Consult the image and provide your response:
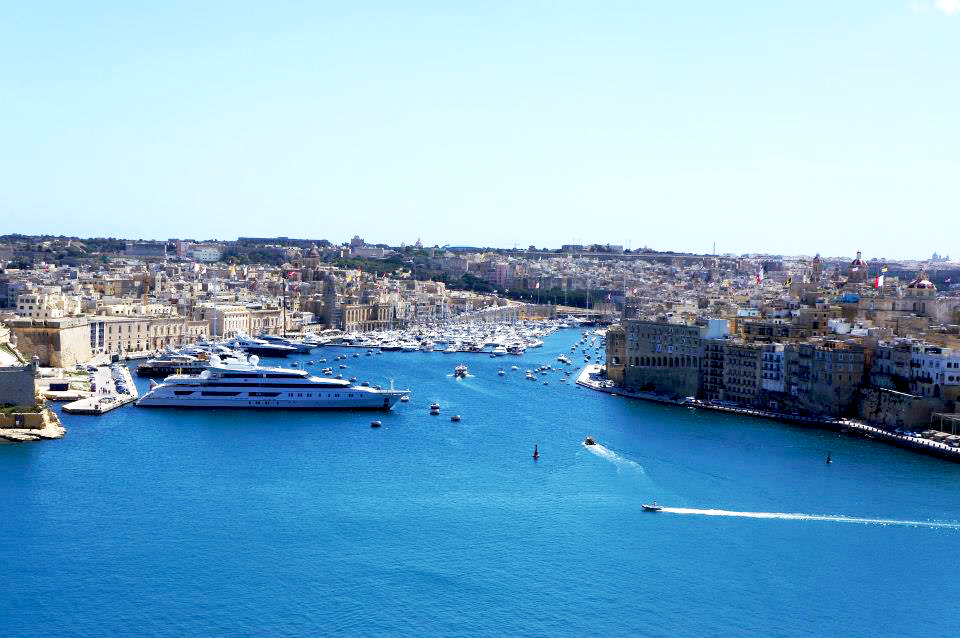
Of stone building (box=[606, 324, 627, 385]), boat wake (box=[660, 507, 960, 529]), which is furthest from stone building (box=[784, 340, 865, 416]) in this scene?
boat wake (box=[660, 507, 960, 529])

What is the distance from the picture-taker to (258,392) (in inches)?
944

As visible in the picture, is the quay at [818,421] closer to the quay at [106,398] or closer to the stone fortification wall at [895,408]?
the stone fortification wall at [895,408]

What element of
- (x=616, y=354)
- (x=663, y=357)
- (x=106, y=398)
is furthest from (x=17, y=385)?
(x=616, y=354)

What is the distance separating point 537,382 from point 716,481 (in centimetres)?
1288

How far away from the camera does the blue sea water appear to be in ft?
38.1

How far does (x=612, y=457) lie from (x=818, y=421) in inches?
235

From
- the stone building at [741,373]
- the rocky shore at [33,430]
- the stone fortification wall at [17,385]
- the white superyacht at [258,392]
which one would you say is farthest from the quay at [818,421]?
the stone fortification wall at [17,385]

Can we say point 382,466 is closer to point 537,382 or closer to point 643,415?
point 643,415

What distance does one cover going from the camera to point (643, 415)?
23.8m

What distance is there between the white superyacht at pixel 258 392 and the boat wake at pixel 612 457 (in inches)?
239

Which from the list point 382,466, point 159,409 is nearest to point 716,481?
point 382,466

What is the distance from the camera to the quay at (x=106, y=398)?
2202cm

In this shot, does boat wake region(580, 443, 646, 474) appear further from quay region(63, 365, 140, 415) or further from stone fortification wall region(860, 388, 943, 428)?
quay region(63, 365, 140, 415)

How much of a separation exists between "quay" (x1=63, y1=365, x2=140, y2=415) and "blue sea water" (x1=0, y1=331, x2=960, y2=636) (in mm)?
500
